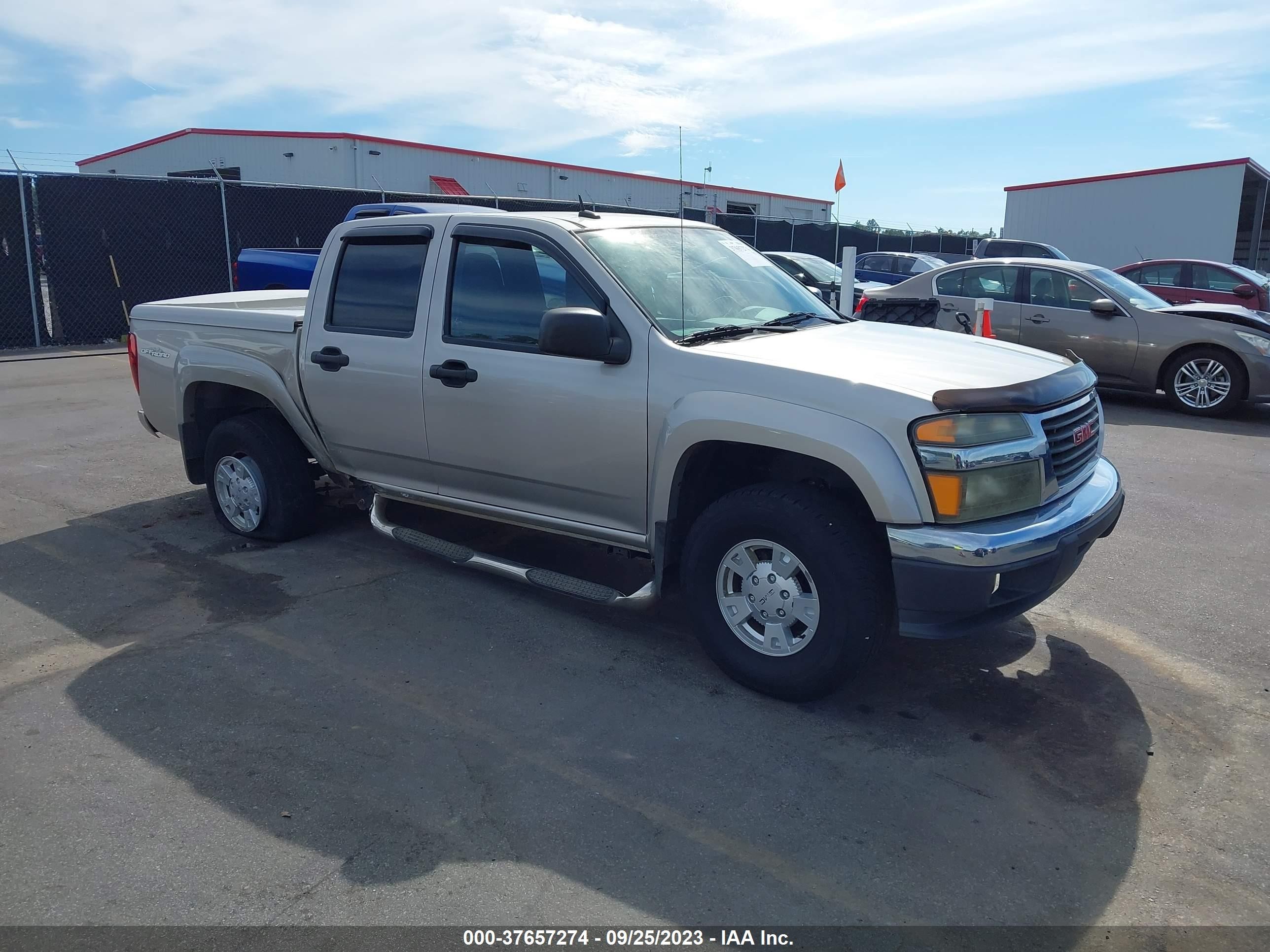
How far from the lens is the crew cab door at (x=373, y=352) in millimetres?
4973

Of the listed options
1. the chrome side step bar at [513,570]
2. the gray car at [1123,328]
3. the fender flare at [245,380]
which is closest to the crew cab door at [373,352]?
the fender flare at [245,380]

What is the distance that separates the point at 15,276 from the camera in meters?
14.9

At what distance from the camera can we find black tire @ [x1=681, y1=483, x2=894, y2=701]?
3.66m

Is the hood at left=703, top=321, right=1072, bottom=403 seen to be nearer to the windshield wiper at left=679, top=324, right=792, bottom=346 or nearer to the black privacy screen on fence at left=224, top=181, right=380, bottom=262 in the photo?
the windshield wiper at left=679, top=324, right=792, bottom=346

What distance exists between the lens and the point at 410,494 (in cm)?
527

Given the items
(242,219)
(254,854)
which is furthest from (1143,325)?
(242,219)

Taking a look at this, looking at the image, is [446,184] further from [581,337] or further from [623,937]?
[623,937]

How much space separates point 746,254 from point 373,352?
206 cm

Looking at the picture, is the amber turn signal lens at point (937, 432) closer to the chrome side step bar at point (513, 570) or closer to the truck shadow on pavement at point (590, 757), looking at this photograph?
the truck shadow on pavement at point (590, 757)

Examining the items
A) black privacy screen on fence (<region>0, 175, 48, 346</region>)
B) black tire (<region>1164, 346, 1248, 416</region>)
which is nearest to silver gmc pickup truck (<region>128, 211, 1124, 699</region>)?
black tire (<region>1164, 346, 1248, 416</region>)

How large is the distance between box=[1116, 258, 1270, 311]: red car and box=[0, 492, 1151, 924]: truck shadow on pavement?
1329 centimetres

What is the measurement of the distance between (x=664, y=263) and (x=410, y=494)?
187 cm

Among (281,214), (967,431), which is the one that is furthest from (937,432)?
(281,214)

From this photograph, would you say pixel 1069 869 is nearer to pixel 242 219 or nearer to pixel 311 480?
pixel 311 480
